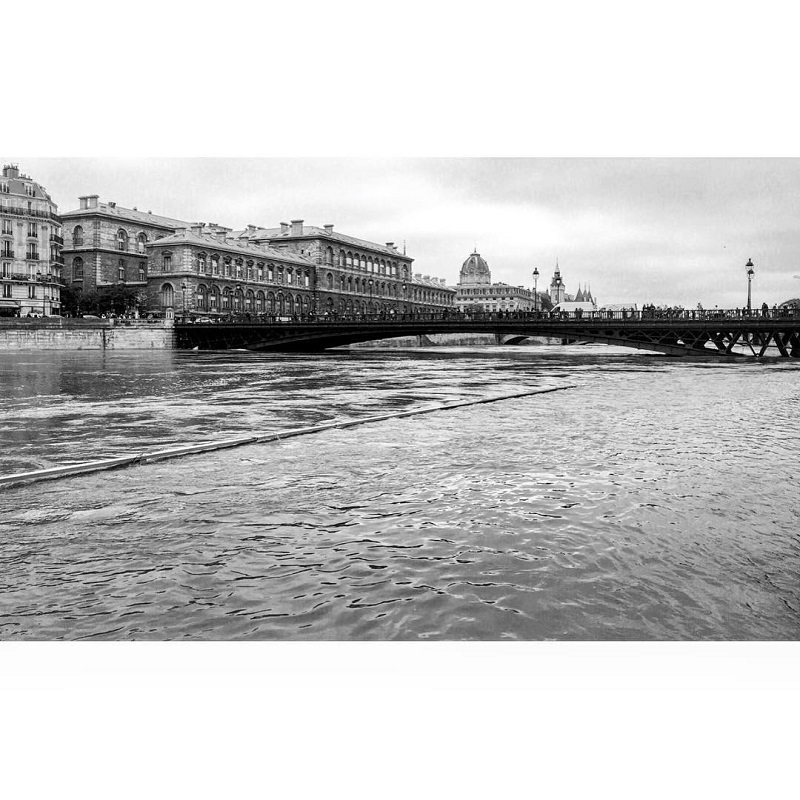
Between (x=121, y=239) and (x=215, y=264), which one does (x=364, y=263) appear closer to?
(x=215, y=264)

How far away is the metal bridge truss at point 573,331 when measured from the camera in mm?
45469

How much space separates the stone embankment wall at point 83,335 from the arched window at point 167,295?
22030 mm

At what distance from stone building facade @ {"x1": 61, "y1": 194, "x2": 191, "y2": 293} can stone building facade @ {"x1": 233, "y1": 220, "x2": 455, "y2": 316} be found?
1667cm

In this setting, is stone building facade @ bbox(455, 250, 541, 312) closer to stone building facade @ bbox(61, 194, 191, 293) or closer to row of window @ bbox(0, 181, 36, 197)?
stone building facade @ bbox(61, 194, 191, 293)

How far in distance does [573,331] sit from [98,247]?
54.0m

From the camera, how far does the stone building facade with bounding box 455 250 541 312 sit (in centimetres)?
18288

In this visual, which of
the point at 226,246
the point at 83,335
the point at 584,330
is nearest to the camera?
the point at 584,330

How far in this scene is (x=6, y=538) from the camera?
5.55m

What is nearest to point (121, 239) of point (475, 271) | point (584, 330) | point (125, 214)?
point (125, 214)

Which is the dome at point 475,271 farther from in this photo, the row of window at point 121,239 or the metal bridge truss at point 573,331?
the metal bridge truss at point 573,331

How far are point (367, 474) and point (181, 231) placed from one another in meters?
80.8

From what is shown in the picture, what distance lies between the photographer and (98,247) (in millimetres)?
81812

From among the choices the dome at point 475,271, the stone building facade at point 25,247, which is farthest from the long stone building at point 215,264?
the dome at point 475,271

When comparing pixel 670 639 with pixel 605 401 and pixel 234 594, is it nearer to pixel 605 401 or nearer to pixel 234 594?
pixel 234 594
